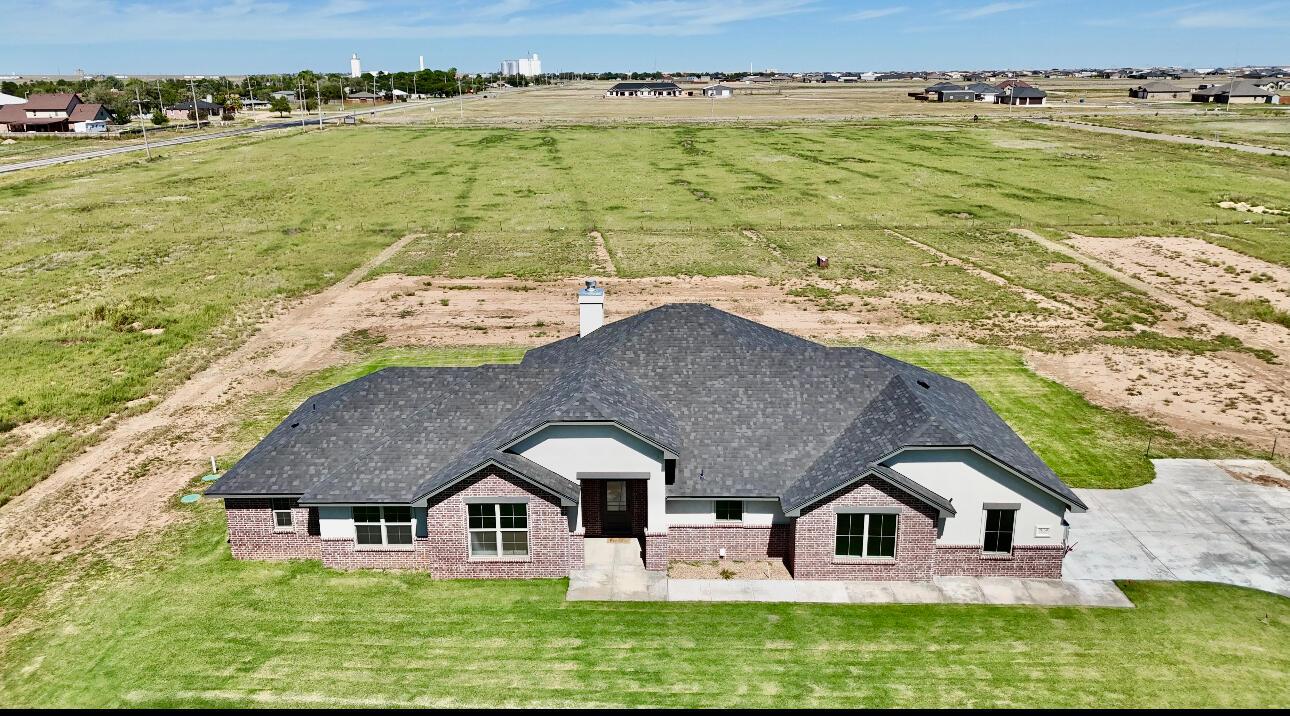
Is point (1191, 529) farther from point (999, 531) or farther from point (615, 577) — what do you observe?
point (615, 577)

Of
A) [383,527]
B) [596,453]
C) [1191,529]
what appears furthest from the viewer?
[1191,529]

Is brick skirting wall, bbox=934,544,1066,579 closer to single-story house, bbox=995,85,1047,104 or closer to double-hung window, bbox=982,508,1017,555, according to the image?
double-hung window, bbox=982,508,1017,555

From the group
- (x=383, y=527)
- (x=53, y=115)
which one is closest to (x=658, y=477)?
(x=383, y=527)

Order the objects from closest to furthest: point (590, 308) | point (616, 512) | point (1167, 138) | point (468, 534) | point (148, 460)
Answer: point (468, 534) < point (616, 512) < point (590, 308) < point (148, 460) < point (1167, 138)

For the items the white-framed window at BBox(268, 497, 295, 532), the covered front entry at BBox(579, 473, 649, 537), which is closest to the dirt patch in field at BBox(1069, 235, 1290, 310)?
the covered front entry at BBox(579, 473, 649, 537)

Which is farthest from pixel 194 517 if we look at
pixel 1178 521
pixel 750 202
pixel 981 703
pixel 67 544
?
pixel 750 202

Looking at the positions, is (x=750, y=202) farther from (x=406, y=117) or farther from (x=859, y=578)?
(x=406, y=117)

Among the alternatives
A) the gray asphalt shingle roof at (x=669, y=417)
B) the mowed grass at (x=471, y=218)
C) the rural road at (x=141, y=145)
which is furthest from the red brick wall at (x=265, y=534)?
the rural road at (x=141, y=145)
